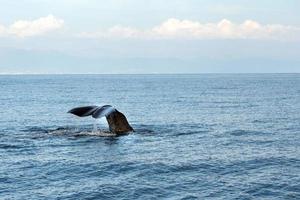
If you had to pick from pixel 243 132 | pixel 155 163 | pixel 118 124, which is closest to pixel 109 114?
pixel 118 124

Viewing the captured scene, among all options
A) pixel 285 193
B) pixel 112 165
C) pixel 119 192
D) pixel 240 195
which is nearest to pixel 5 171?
pixel 112 165

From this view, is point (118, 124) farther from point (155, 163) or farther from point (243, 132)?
point (155, 163)

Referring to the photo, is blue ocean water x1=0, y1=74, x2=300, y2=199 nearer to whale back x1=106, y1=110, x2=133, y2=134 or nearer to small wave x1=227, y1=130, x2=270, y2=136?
small wave x1=227, y1=130, x2=270, y2=136

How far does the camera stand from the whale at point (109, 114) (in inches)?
1551

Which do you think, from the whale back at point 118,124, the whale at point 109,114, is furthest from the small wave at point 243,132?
the whale back at point 118,124

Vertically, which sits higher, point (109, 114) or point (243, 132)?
point (109, 114)

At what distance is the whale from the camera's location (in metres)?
39.4

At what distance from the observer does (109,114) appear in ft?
136

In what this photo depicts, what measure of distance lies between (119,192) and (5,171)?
8.56 meters

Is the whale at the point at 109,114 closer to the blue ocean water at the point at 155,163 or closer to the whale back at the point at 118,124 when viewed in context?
the whale back at the point at 118,124

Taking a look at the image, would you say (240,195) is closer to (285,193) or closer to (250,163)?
(285,193)

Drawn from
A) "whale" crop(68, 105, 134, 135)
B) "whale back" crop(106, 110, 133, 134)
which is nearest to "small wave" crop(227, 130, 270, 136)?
"whale" crop(68, 105, 134, 135)

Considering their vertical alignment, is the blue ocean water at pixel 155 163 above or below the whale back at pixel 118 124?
below

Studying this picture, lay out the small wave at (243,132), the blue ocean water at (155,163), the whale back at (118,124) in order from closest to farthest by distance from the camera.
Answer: the blue ocean water at (155,163), the whale back at (118,124), the small wave at (243,132)
